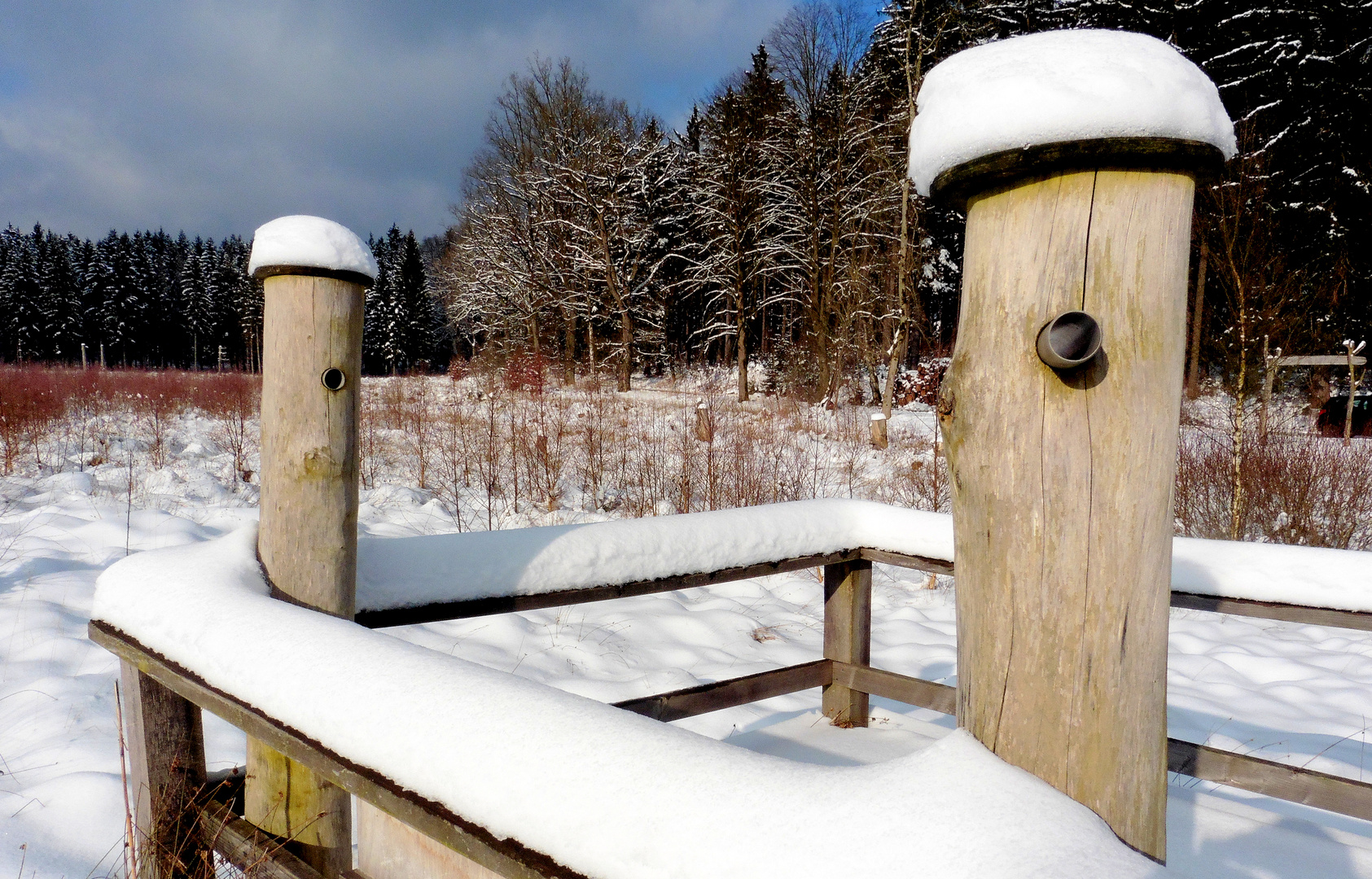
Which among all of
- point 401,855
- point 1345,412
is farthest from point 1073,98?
point 1345,412

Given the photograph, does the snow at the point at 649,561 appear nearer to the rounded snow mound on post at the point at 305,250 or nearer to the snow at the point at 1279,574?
the snow at the point at 1279,574

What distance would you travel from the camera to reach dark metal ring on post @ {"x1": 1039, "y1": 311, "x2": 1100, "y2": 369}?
0.92m

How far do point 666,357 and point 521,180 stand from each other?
744 centimetres

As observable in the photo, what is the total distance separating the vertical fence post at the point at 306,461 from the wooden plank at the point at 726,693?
916 mm

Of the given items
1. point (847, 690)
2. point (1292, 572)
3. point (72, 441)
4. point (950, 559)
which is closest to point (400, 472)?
point (72, 441)

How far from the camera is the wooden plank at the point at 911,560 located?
2645 millimetres

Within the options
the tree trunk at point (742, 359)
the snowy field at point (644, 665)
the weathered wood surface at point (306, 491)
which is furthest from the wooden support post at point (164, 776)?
the tree trunk at point (742, 359)

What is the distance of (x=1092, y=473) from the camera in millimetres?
961

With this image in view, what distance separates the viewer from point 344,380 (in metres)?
2.10

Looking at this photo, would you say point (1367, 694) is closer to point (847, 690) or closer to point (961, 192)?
point (847, 690)

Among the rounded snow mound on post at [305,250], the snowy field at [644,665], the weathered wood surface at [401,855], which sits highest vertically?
the rounded snow mound on post at [305,250]

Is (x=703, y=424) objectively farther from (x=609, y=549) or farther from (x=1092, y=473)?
(x=1092, y=473)

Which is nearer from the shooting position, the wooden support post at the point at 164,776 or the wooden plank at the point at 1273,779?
the wooden support post at the point at 164,776

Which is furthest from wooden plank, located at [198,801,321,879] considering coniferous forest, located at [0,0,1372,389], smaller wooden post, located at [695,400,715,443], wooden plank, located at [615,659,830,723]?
coniferous forest, located at [0,0,1372,389]
